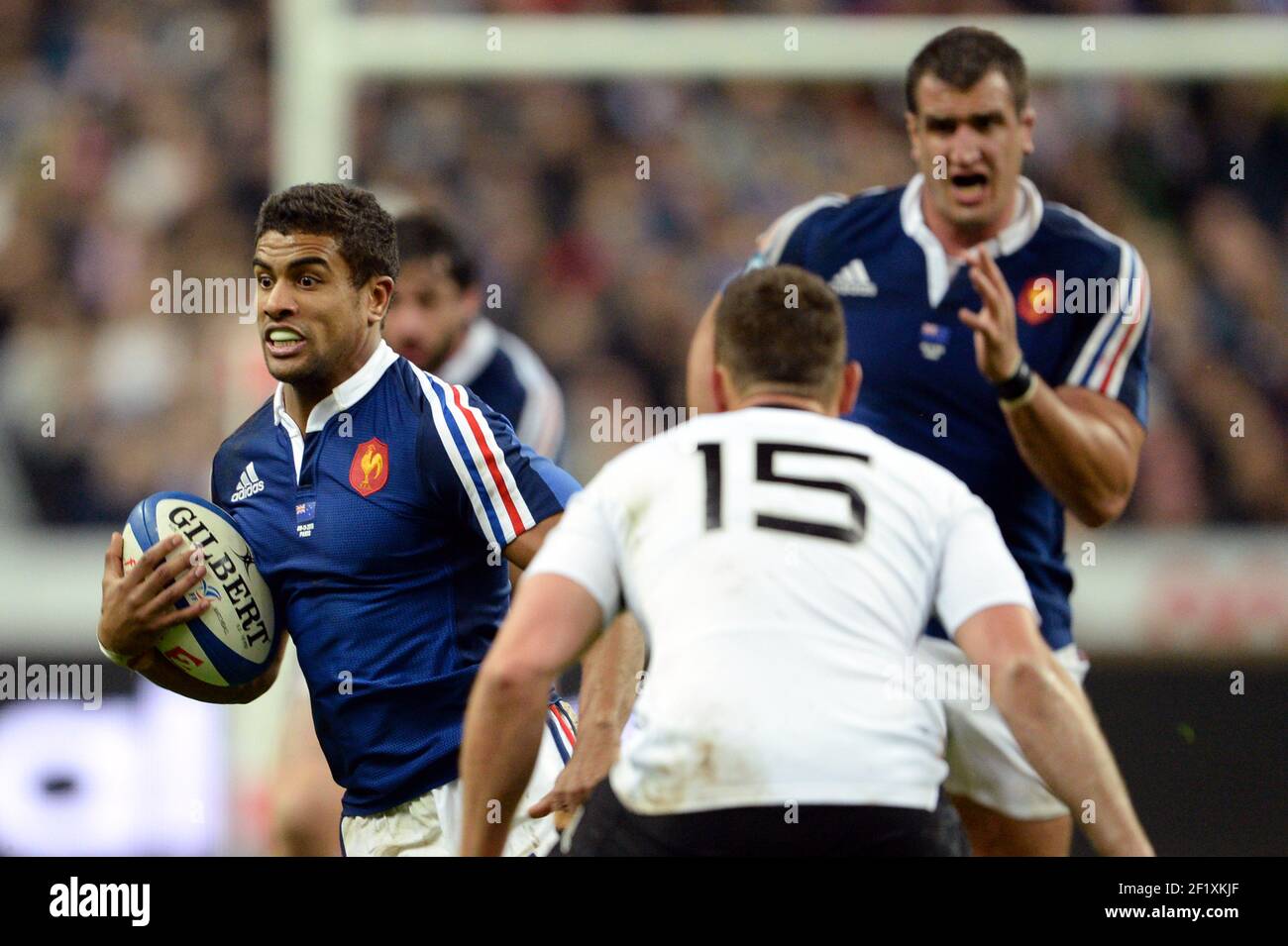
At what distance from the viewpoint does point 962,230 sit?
536cm

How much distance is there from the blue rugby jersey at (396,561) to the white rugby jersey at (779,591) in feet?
2.48

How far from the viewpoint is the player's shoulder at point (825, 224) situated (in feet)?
17.9

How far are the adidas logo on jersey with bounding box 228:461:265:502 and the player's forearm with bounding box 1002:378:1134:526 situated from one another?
1.80 metres

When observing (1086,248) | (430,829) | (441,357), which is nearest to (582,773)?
(430,829)

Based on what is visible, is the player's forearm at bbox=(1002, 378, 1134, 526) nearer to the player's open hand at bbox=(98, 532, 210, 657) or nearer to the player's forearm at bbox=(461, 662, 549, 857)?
the player's forearm at bbox=(461, 662, 549, 857)

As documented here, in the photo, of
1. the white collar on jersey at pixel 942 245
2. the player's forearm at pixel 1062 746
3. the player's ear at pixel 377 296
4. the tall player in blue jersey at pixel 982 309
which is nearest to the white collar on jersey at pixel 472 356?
the tall player in blue jersey at pixel 982 309

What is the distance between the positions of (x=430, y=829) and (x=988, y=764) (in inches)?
58.2

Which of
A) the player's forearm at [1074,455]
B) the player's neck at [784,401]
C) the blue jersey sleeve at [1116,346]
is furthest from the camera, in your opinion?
the blue jersey sleeve at [1116,346]

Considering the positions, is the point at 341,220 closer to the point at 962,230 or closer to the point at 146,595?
the point at 146,595

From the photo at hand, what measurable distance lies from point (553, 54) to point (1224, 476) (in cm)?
342

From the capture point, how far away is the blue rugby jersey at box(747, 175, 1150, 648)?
524cm

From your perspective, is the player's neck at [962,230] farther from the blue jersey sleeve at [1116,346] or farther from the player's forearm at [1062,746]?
the player's forearm at [1062,746]
